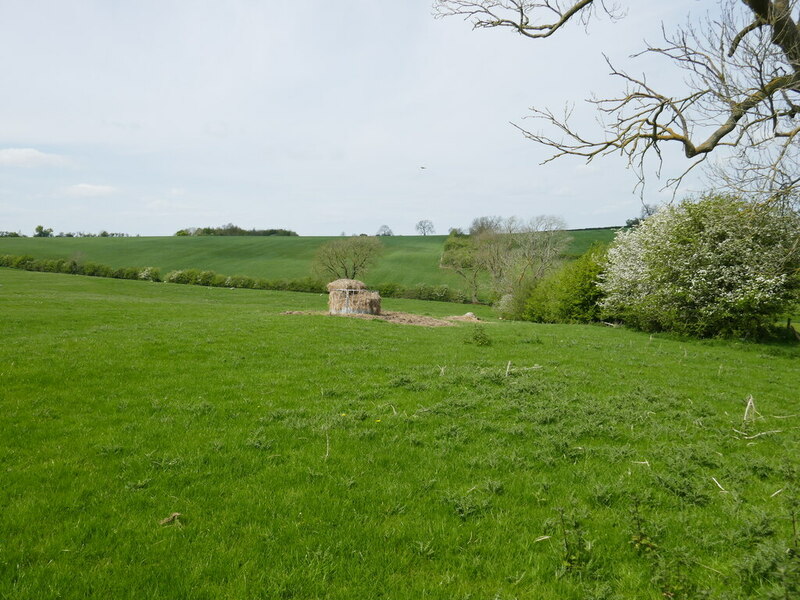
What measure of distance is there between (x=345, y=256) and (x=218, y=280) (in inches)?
762

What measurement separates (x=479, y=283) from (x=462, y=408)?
54.9 metres

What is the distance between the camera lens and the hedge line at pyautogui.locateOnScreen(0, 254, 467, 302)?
59.3m

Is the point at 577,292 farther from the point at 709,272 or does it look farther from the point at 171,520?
→ the point at 171,520

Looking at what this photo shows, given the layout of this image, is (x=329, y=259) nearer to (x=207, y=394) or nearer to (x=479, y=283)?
(x=479, y=283)

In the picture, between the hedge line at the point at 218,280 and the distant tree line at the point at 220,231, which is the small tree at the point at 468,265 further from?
the distant tree line at the point at 220,231

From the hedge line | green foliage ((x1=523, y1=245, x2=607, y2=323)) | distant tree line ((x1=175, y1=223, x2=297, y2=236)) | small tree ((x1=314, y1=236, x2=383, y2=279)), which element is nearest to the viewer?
green foliage ((x1=523, y1=245, x2=607, y2=323))

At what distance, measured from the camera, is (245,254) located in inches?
3403

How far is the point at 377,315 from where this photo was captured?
2609 cm

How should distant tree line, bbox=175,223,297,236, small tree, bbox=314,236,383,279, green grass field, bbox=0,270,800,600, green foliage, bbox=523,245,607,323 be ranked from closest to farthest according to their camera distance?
green grass field, bbox=0,270,800,600, green foliage, bbox=523,245,607,323, small tree, bbox=314,236,383,279, distant tree line, bbox=175,223,297,236

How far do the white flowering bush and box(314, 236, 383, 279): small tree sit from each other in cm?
4219

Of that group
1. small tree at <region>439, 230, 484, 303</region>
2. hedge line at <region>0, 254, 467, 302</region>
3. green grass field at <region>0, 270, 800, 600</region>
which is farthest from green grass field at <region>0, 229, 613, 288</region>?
green grass field at <region>0, 270, 800, 600</region>

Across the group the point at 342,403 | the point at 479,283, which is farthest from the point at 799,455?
the point at 479,283

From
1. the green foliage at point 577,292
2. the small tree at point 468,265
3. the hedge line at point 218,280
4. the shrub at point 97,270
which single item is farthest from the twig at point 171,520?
the shrub at point 97,270

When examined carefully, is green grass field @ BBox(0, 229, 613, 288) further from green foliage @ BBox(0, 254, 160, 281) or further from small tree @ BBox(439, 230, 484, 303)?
green foliage @ BBox(0, 254, 160, 281)
